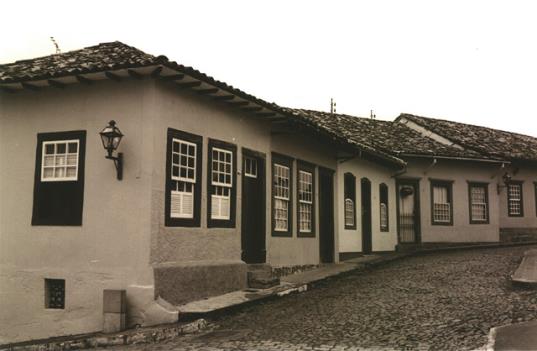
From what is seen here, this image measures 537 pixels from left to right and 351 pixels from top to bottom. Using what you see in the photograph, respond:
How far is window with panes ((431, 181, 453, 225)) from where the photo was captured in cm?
2375

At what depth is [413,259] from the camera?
63.3 feet

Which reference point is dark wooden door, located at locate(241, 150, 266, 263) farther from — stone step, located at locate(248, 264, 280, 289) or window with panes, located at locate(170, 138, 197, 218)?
window with panes, located at locate(170, 138, 197, 218)

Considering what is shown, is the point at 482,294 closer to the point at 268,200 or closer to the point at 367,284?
the point at 367,284

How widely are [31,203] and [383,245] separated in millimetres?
13315

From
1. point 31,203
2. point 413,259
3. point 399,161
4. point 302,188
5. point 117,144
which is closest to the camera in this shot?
point 117,144

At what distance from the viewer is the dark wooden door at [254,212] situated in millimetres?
13656

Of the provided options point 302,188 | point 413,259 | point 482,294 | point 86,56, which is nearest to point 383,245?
point 413,259

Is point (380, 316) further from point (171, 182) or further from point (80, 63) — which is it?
point (80, 63)

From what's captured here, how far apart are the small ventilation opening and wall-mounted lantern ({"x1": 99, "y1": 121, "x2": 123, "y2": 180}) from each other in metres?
2.24

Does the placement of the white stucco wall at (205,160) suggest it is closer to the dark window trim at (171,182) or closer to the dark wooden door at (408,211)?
the dark window trim at (171,182)

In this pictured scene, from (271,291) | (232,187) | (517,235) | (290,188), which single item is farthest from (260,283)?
(517,235)

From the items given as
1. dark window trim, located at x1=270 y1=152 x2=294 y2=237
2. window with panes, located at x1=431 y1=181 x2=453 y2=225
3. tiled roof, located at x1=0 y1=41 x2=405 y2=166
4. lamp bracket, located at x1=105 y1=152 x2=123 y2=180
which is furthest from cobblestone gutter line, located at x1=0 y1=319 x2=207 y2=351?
window with panes, located at x1=431 y1=181 x2=453 y2=225

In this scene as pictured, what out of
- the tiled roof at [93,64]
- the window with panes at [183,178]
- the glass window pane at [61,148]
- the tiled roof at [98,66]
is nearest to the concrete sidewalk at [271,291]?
the window with panes at [183,178]

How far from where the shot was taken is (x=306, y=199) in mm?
16375
